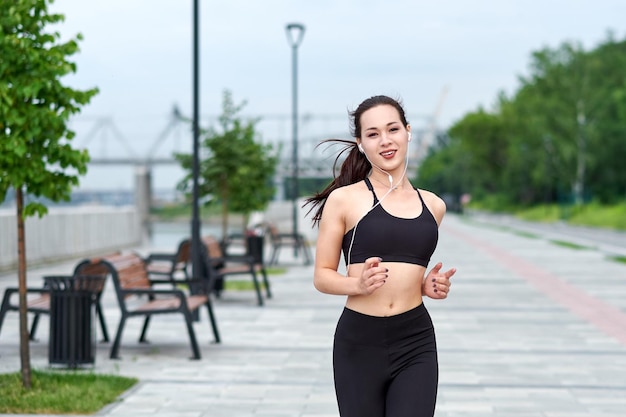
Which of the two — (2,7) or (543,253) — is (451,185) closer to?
(543,253)

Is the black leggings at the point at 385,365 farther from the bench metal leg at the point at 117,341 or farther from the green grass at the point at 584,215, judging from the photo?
the green grass at the point at 584,215

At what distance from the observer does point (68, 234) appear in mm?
22734

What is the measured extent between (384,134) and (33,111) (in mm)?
4038

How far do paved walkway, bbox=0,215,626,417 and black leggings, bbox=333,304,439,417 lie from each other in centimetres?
308

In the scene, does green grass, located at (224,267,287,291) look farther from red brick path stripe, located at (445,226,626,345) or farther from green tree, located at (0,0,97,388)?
green tree, located at (0,0,97,388)

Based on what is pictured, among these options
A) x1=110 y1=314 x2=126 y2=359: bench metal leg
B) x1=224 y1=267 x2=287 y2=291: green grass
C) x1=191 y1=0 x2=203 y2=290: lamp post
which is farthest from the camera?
x1=224 y1=267 x2=287 y2=291: green grass

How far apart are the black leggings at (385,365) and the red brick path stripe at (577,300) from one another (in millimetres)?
6990

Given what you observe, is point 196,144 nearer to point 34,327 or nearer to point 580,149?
point 34,327

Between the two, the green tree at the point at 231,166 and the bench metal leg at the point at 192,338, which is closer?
the bench metal leg at the point at 192,338

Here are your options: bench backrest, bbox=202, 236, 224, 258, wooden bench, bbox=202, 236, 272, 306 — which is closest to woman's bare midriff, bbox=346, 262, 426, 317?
wooden bench, bbox=202, 236, 272, 306

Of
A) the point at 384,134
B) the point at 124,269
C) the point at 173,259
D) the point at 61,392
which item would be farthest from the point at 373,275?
the point at 173,259

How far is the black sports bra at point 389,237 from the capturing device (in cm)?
331

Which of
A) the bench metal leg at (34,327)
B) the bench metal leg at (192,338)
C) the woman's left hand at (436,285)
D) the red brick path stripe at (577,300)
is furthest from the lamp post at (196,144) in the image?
the woman's left hand at (436,285)

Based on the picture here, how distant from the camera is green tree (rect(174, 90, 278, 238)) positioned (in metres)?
19.1
